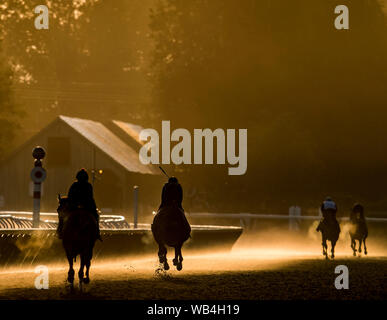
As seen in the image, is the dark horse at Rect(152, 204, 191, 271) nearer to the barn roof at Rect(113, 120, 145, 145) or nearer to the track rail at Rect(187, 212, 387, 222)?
the track rail at Rect(187, 212, 387, 222)

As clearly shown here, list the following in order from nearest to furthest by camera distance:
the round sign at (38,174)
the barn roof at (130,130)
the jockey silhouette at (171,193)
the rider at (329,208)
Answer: the jockey silhouette at (171,193) < the round sign at (38,174) < the rider at (329,208) < the barn roof at (130,130)

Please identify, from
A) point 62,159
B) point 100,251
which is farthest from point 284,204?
point 100,251

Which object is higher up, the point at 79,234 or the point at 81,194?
the point at 81,194

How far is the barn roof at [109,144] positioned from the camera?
2736 inches

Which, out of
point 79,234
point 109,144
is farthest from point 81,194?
point 109,144

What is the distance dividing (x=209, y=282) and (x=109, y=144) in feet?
169

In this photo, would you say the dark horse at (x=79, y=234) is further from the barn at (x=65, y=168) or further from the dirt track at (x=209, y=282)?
the barn at (x=65, y=168)

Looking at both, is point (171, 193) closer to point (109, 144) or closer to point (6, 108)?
point (109, 144)

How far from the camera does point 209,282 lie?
21.0 meters

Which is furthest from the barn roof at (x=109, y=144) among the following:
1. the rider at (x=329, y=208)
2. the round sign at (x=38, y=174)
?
the round sign at (x=38, y=174)

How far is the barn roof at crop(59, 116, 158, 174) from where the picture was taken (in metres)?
69.5

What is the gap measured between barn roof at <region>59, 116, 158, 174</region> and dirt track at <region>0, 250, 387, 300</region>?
41.5 meters

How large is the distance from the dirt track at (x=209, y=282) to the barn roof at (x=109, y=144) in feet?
136

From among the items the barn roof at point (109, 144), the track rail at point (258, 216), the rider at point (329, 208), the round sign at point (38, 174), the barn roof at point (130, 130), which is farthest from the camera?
the barn roof at point (130, 130)
